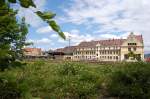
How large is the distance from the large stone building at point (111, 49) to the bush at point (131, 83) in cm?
8613

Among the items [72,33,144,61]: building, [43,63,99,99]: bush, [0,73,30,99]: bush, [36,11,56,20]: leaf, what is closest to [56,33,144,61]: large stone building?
[72,33,144,61]: building

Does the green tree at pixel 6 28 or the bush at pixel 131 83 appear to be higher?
the green tree at pixel 6 28

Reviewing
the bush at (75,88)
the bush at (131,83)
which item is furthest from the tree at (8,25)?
the bush at (131,83)

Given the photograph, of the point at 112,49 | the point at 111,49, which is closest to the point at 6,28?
the point at 112,49

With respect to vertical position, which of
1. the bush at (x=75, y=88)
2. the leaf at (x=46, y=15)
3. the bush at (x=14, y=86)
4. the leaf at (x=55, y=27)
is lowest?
the bush at (x=75, y=88)

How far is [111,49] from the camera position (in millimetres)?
119250

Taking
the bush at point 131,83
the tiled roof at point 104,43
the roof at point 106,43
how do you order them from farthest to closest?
1. the tiled roof at point 104,43
2. the roof at point 106,43
3. the bush at point 131,83

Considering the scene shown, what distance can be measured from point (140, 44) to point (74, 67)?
93.2 m

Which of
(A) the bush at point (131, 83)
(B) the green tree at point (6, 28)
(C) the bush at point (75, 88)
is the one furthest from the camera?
(C) the bush at point (75, 88)

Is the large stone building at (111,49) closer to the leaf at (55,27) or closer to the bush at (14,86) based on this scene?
the bush at (14,86)

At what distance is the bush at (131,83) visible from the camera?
1486 cm

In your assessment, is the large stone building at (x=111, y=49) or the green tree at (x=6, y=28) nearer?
the green tree at (x=6, y=28)

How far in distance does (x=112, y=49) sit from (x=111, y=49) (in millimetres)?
634

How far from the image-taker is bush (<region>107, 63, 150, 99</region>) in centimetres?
1486
